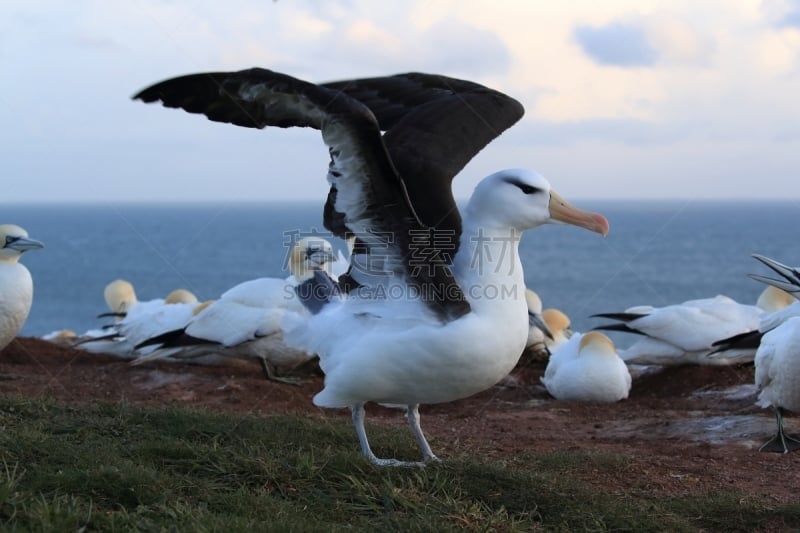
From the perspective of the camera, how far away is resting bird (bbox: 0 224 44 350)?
9.05 metres

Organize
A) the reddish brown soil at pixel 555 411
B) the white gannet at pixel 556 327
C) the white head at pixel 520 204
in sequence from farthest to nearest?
the white gannet at pixel 556 327 < the reddish brown soil at pixel 555 411 < the white head at pixel 520 204

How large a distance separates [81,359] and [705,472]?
7423 mm

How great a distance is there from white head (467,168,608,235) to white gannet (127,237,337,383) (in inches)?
169

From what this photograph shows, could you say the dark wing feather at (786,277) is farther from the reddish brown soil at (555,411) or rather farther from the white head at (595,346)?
the white head at (595,346)

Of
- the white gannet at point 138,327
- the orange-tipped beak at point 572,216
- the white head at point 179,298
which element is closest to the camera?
the orange-tipped beak at point 572,216

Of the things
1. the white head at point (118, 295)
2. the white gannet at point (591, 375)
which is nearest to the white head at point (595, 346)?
the white gannet at point (591, 375)

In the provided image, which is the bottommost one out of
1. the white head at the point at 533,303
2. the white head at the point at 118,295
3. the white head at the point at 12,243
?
the white head at the point at 118,295

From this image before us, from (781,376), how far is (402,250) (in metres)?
3.30

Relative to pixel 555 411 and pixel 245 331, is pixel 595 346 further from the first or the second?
pixel 245 331

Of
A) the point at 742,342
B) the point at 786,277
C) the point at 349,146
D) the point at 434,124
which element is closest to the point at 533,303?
the point at 742,342

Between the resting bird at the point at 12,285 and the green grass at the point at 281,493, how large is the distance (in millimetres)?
3894

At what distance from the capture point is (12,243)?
32.0 ft

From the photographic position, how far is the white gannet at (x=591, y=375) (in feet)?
29.9

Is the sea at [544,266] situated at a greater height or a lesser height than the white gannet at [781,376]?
lesser
